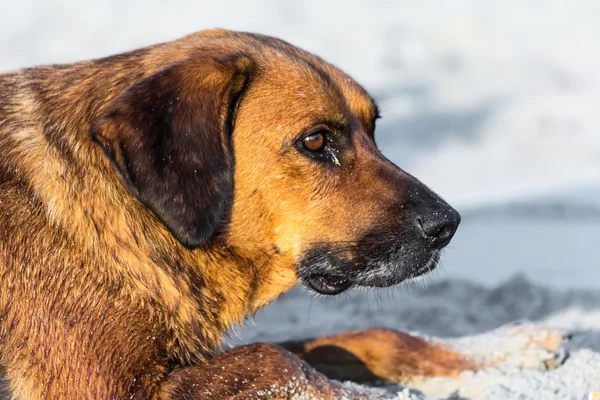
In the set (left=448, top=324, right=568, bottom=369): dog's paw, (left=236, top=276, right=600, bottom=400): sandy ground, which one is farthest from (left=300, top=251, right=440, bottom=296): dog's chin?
(left=448, top=324, right=568, bottom=369): dog's paw

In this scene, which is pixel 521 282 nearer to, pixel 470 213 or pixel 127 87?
pixel 470 213

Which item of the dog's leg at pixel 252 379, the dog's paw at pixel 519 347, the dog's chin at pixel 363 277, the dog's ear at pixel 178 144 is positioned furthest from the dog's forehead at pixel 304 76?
the dog's paw at pixel 519 347

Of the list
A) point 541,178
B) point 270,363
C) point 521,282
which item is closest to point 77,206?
point 270,363

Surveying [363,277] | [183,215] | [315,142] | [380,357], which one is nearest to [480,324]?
[380,357]

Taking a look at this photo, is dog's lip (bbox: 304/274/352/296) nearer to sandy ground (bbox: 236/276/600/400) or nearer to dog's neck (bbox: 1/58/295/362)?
dog's neck (bbox: 1/58/295/362)

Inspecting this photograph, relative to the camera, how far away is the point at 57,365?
298 centimetres

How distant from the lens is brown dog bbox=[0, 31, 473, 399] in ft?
10.1

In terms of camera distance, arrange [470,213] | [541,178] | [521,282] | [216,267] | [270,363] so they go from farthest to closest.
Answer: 1. [541,178]
2. [470,213]
3. [521,282]
4. [216,267]
5. [270,363]

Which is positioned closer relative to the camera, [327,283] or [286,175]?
[286,175]

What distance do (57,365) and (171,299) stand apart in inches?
19.6

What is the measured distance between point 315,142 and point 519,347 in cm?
173

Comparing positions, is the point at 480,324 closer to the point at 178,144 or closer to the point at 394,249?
the point at 394,249

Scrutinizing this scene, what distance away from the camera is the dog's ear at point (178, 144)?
308cm

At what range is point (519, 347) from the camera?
4.36 metres
